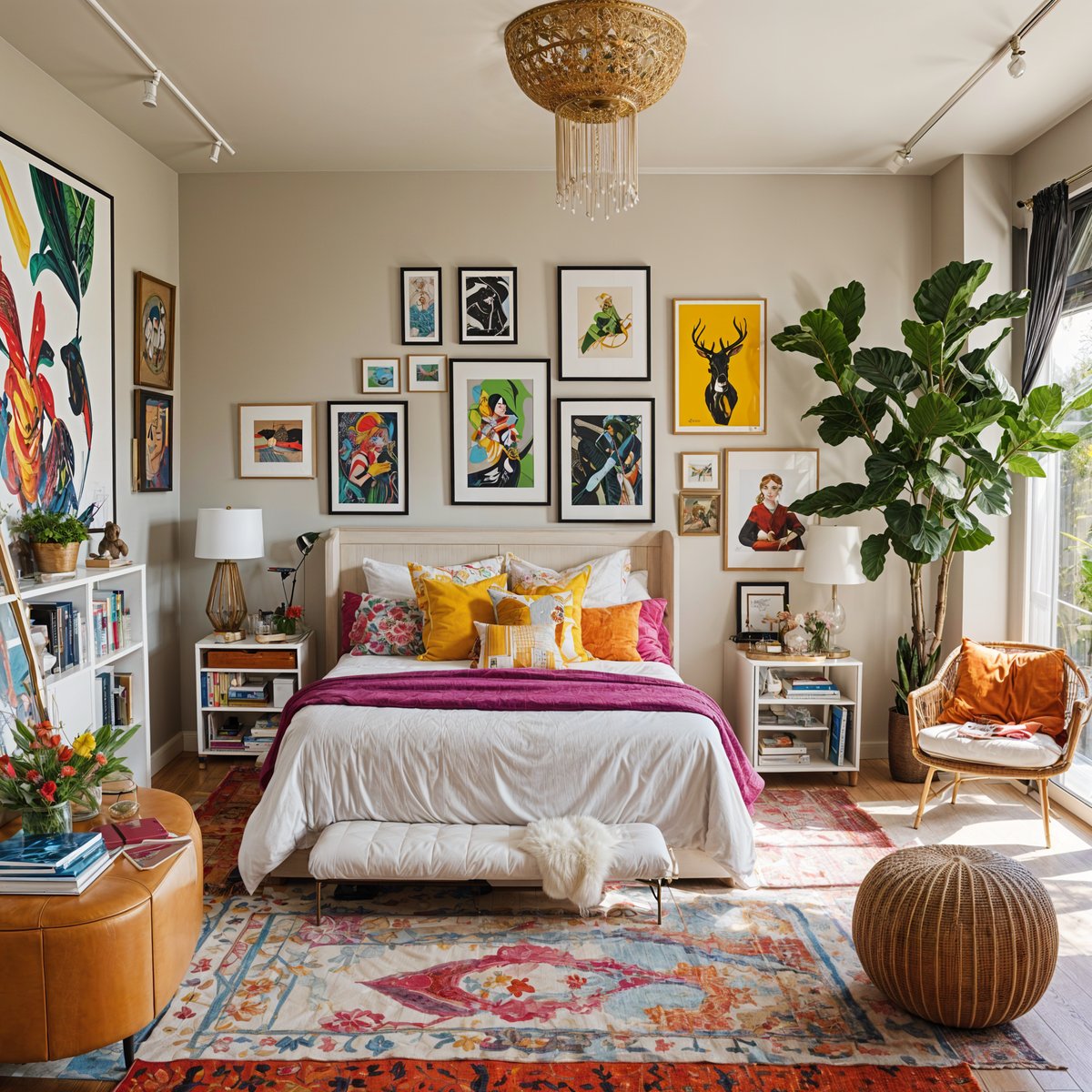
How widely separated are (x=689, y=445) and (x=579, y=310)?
3.05 feet

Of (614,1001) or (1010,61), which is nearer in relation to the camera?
(614,1001)

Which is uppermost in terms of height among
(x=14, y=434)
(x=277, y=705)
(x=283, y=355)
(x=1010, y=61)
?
(x=1010, y=61)

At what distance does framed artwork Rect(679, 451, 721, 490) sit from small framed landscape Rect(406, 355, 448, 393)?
4.44 ft

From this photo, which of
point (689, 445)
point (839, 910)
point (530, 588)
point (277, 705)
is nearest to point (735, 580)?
point (689, 445)

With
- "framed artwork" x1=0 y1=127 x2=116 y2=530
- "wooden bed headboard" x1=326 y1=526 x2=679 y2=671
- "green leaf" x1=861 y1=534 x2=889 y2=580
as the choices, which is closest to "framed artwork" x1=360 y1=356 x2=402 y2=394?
"wooden bed headboard" x1=326 y1=526 x2=679 y2=671

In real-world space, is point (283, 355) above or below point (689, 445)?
above

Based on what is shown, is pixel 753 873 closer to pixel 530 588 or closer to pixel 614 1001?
pixel 614 1001

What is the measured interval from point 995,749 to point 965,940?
58.0 inches

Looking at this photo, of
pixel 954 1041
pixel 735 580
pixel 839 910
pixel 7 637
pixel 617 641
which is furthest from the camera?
pixel 735 580

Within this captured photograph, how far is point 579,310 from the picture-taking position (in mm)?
4918

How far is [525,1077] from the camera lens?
2.36m

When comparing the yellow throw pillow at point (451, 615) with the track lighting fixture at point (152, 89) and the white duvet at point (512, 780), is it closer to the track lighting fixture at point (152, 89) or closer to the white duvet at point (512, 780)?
the white duvet at point (512, 780)

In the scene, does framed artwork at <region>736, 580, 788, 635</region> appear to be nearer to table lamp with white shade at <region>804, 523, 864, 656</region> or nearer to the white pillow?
table lamp with white shade at <region>804, 523, 864, 656</region>

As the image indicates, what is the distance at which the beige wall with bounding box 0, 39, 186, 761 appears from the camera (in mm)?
3609
